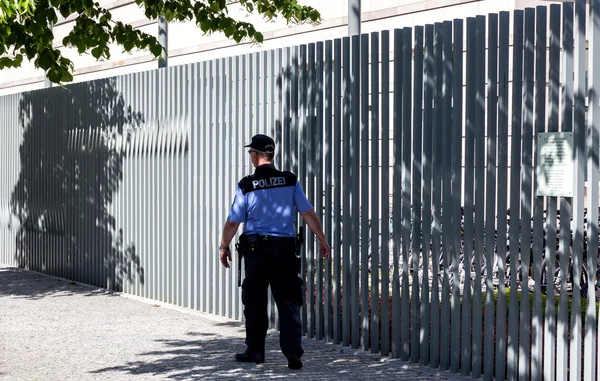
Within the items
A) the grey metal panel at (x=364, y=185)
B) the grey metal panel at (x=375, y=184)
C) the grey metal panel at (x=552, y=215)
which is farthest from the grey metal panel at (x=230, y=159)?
the grey metal panel at (x=552, y=215)

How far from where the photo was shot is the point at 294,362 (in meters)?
8.70

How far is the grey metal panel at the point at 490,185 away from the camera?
26.8ft

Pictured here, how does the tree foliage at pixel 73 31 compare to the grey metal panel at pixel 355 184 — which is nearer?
the grey metal panel at pixel 355 184

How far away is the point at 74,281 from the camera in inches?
609

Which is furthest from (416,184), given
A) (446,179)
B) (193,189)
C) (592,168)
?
(193,189)

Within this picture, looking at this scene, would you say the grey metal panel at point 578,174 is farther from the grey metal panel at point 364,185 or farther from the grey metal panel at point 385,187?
the grey metal panel at point 364,185

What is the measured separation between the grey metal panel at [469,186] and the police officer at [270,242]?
1156 mm

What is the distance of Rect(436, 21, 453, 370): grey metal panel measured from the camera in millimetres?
8633

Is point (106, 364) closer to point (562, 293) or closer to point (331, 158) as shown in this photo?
point (331, 158)

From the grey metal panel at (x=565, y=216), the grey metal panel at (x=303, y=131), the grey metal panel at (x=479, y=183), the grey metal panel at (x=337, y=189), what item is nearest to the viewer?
the grey metal panel at (x=565, y=216)

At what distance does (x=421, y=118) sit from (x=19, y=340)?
14.6 feet

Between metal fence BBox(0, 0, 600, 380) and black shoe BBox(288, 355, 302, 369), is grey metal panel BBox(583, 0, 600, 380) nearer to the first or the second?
metal fence BBox(0, 0, 600, 380)

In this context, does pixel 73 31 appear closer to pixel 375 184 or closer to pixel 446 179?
pixel 375 184

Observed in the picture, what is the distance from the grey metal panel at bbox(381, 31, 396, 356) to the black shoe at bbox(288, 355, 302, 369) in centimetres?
103
